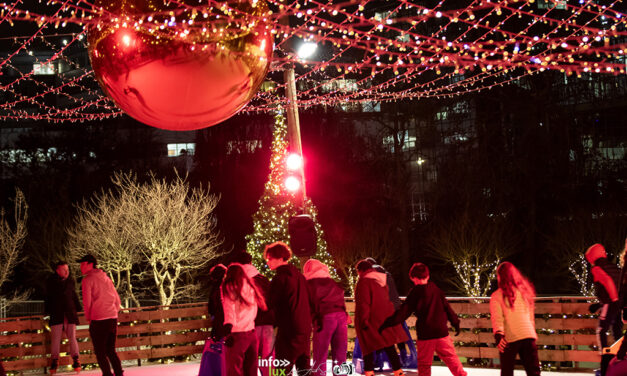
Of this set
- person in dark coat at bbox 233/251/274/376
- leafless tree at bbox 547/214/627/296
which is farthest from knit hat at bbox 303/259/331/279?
leafless tree at bbox 547/214/627/296

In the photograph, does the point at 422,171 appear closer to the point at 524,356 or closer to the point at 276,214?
the point at 276,214

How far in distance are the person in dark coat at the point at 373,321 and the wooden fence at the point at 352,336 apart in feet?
6.74

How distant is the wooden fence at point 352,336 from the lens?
8.95 m

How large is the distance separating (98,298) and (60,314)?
2.38 meters

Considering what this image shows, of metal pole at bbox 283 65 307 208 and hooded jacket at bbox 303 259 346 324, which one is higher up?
metal pole at bbox 283 65 307 208

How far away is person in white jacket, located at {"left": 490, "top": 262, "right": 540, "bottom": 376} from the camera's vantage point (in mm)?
6453

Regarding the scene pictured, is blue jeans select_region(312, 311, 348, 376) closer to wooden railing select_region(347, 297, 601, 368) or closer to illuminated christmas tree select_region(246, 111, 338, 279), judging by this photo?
wooden railing select_region(347, 297, 601, 368)

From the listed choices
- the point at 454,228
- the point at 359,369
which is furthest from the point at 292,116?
the point at 454,228

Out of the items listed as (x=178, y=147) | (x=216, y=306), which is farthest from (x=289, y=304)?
(x=178, y=147)

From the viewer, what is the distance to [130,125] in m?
33.5

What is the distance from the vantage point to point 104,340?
27.8 feet

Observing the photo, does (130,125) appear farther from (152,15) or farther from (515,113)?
(152,15)

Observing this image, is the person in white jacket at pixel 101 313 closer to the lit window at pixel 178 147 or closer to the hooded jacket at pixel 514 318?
the hooded jacket at pixel 514 318

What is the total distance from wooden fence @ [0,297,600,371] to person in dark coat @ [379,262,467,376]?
218 centimetres
